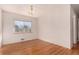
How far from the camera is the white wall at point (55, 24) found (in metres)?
1.43

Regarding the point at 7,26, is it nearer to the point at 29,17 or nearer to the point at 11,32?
the point at 11,32

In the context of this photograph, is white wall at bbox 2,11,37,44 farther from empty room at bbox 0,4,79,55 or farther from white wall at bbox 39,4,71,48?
white wall at bbox 39,4,71,48

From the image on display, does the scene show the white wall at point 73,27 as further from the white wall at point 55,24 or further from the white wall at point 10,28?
the white wall at point 10,28

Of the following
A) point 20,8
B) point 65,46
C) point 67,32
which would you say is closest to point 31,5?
point 20,8

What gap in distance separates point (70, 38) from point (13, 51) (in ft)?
2.78

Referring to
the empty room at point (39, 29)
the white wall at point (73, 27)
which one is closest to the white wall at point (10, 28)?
the empty room at point (39, 29)

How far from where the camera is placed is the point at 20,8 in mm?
1448

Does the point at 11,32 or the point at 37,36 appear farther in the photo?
the point at 37,36

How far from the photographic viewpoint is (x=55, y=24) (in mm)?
1477

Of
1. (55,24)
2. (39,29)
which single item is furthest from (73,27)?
(39,29)

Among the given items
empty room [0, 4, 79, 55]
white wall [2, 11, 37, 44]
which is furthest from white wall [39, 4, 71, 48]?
white wall [2, 11, 37, 44]

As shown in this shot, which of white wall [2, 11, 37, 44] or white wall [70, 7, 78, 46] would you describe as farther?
white wall [70, 7, 78, 46]

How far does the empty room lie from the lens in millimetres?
1378
